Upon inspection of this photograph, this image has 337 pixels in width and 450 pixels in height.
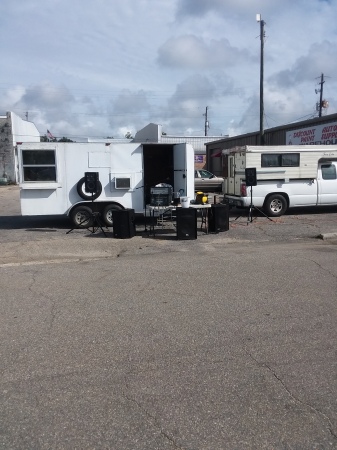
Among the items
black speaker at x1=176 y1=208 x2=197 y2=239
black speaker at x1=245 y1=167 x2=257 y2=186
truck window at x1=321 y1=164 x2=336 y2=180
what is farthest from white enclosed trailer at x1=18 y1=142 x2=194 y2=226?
truck window at x1=321 y1=164 x2=336 y2=180

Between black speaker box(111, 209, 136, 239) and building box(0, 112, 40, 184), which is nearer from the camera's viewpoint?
black speaker box(111, 209, 136, 239)

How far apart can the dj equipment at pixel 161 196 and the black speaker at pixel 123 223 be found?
1172 mm

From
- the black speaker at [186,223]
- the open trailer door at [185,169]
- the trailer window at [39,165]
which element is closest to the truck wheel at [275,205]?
the open trailer door at [185,169]

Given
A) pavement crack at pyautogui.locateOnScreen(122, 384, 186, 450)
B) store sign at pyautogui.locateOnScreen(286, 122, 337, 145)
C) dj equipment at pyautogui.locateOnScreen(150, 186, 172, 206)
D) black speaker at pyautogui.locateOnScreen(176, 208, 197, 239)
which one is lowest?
pavement crack at pyautogui.locateOnScreen(122, 384, 186, 450)

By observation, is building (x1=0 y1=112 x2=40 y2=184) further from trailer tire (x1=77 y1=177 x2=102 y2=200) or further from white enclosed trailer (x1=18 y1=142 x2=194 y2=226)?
trailer tire (x1=77 y1=177 x2=102 y2=200)

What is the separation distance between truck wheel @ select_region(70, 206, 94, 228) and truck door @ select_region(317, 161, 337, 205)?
7.90 m

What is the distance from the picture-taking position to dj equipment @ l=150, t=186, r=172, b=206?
12383 mm

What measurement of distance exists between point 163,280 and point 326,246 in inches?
190

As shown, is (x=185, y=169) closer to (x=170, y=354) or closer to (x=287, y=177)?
(x=287, y=177)

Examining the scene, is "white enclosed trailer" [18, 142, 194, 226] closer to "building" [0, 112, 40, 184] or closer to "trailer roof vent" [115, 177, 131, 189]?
"trailer roof vent" [115, 177, 131, 189]

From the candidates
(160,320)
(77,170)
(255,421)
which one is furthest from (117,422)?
(77,170)

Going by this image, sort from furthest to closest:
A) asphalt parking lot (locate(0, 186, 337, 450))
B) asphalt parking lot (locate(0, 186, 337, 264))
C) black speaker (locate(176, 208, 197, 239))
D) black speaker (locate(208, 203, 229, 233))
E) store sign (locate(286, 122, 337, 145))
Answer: store sign (locate(286, 122, 337, 145)), black speaker (locate(208, 203, 229, 233)), black speaker (locate(176, 208, 197, 239)), asphalt parking lot (locate(0, 186, 337, 264)), asphalt parking lot (locate(0, 186, 337, 450))

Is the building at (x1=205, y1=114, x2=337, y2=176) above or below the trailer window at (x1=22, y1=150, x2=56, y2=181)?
above

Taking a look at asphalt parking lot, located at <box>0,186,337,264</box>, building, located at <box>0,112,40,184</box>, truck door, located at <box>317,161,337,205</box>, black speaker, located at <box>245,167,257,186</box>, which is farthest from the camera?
building, located at <box>0,112,40,184</box>
